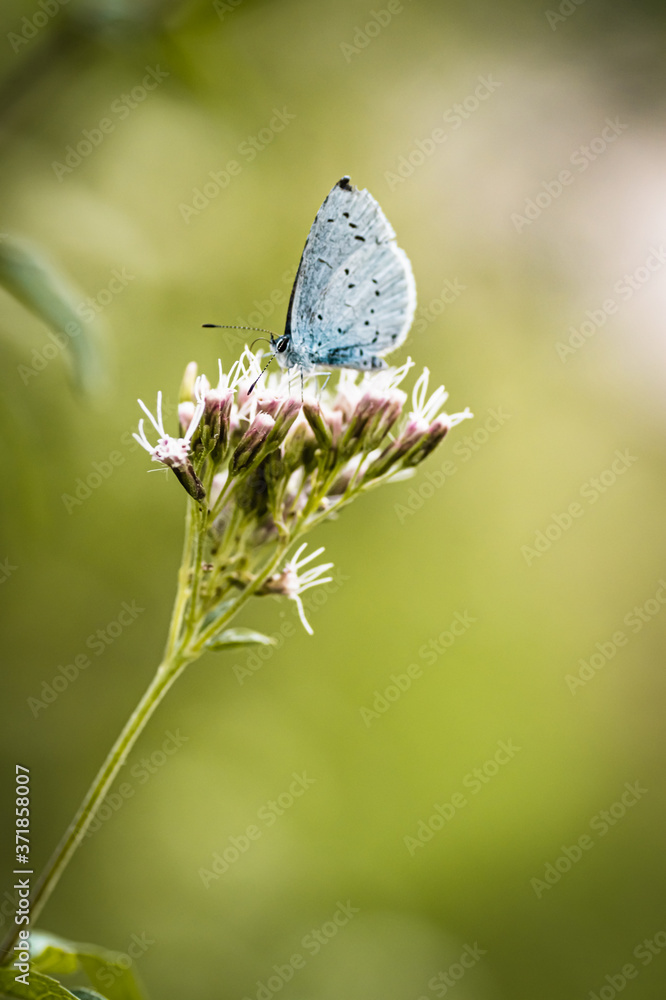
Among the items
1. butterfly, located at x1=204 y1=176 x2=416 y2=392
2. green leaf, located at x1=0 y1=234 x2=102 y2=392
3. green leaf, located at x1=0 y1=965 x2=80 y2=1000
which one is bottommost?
green leaf, located at x1=0 y1=965 x2=80 y2=1000

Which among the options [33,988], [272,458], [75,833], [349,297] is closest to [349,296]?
[349,297]

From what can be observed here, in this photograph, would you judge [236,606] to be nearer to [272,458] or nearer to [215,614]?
[215,614]

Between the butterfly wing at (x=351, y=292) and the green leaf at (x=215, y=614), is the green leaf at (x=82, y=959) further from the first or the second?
the butterfly wing at (x=351, y=292)

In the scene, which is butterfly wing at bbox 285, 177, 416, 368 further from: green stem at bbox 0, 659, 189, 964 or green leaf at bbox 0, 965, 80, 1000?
green leaf at bbox 0, 965, 80, 1000

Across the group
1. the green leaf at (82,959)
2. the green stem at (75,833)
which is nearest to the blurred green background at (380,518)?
the green stem at (75,833)

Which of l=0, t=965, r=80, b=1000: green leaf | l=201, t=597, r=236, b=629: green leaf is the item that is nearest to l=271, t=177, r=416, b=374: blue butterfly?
l=201, t=597, r=236, b=629: green leaf

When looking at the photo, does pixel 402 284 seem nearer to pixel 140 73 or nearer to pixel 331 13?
pixel 140 73

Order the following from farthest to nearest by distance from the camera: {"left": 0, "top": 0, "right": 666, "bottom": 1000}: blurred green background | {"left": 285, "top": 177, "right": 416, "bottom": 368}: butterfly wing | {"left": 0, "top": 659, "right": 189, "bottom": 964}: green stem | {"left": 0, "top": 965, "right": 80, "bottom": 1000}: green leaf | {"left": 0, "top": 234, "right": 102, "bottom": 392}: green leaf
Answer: {"left": 0, "top": 0, "right": 666, "bottom": 1000}: blurred green background < {"left": 285, "top": 177, "right": 416, "bottom": 368}: butterfly wing < {"left": 0, "top": 234, "right": 102, "bottom": 392}: green leaf < {"left": 0, "top": 659, "right": 189, "bottom": 964}: green stem < {"left": 0, "top": 965, "right": 80, "bottom": 1000}: green leaf
